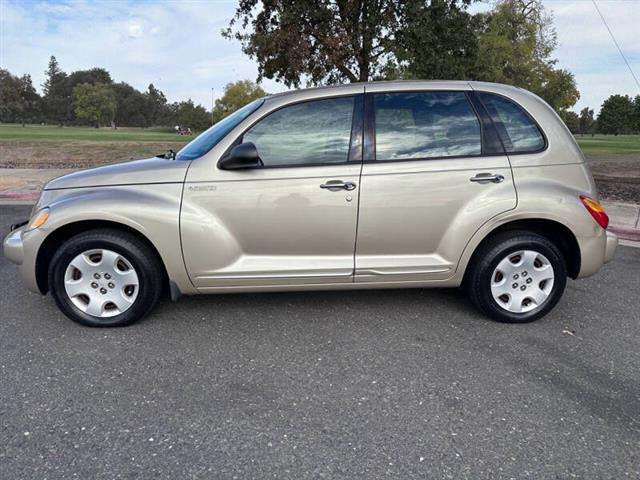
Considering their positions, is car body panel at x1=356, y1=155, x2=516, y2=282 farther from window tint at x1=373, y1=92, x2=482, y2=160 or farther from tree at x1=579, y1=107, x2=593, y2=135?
tree at x1=579, y1=107, x2=593, y2=135

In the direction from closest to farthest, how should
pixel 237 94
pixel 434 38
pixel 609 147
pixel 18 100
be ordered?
pixel 434 38 < pixel 609 147 < pixel 237 94 < pixel 18 100

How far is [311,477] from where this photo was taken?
6.82ft

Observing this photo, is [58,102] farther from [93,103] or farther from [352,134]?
[352,134]

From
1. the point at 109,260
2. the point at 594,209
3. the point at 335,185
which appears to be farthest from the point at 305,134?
the point at 594,209

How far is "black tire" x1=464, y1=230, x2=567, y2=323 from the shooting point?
354 centimetres

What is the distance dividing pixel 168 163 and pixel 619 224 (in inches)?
253

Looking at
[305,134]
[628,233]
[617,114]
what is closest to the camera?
[305,134]

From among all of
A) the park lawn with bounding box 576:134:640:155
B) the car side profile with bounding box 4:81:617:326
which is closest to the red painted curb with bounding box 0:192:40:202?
the car side profile with bounding box 4:81:617:326

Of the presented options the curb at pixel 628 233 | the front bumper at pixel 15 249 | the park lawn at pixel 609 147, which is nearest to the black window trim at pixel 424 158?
the front bumper at pixel 15 249

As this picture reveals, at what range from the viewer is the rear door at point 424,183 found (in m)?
3.44

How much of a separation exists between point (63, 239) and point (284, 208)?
166cm

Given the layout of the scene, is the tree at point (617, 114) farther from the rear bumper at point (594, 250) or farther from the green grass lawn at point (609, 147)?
the rear bumper at point (594, 250)

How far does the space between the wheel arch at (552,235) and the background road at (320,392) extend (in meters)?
0.46

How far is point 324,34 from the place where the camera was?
12.4 m
